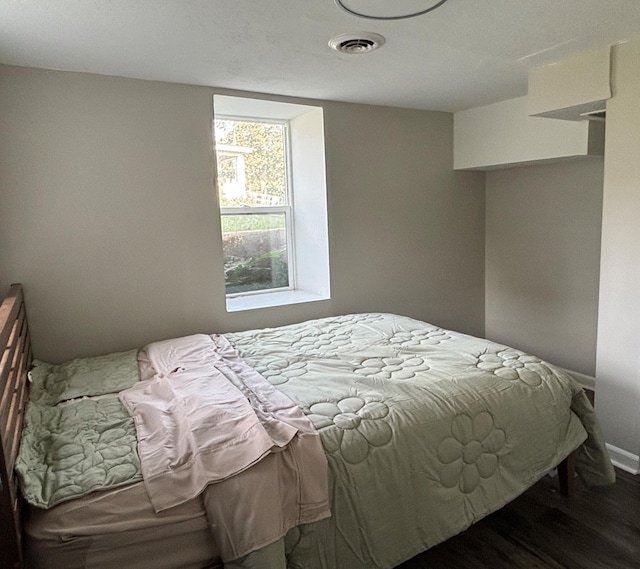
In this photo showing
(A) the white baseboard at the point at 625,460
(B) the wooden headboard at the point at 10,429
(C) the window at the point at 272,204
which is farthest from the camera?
(C) the window at the point at 272,204

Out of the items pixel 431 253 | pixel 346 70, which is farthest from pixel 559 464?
pixel 346 70

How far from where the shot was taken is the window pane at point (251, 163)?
328 centimetres

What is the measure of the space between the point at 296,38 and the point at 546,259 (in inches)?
102

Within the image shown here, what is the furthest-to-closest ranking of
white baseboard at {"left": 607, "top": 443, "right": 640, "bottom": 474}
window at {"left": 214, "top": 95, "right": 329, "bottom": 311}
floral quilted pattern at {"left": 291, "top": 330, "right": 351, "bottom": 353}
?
window at {"left": 214, "top": 95, "right": 329, "bottom": 311} < floral quilted pattern at {"left": 291, "top": 330, "right": 351, "bottom": 353} < white baseboard at {"left": 607, "top": 443, "right": 640, "bottom": 474}

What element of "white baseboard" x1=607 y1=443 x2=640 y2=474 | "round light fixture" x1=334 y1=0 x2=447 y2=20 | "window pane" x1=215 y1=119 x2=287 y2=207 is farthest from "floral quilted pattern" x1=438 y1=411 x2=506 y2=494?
"window pane" x1=215 y1=119 x2=287 y2=207

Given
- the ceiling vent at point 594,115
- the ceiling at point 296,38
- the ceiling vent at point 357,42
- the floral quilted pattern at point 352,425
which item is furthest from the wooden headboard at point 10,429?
the ceiling vent at point 594,115

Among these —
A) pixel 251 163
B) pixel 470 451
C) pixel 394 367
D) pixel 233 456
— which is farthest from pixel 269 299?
pixel 233 456

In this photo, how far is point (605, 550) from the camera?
6.22 feet

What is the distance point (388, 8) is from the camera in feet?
5.65

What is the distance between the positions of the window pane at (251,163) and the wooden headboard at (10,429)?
1704 mm

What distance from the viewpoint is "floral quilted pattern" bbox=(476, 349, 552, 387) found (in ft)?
6.77

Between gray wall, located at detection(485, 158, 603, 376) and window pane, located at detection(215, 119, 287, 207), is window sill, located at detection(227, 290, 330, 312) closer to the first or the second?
window pane, located at detection(215, 119, 287, 207)

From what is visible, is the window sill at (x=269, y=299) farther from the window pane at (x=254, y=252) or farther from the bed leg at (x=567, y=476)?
the bed leg at (x=567, y=476)

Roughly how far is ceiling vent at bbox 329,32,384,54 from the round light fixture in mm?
202
